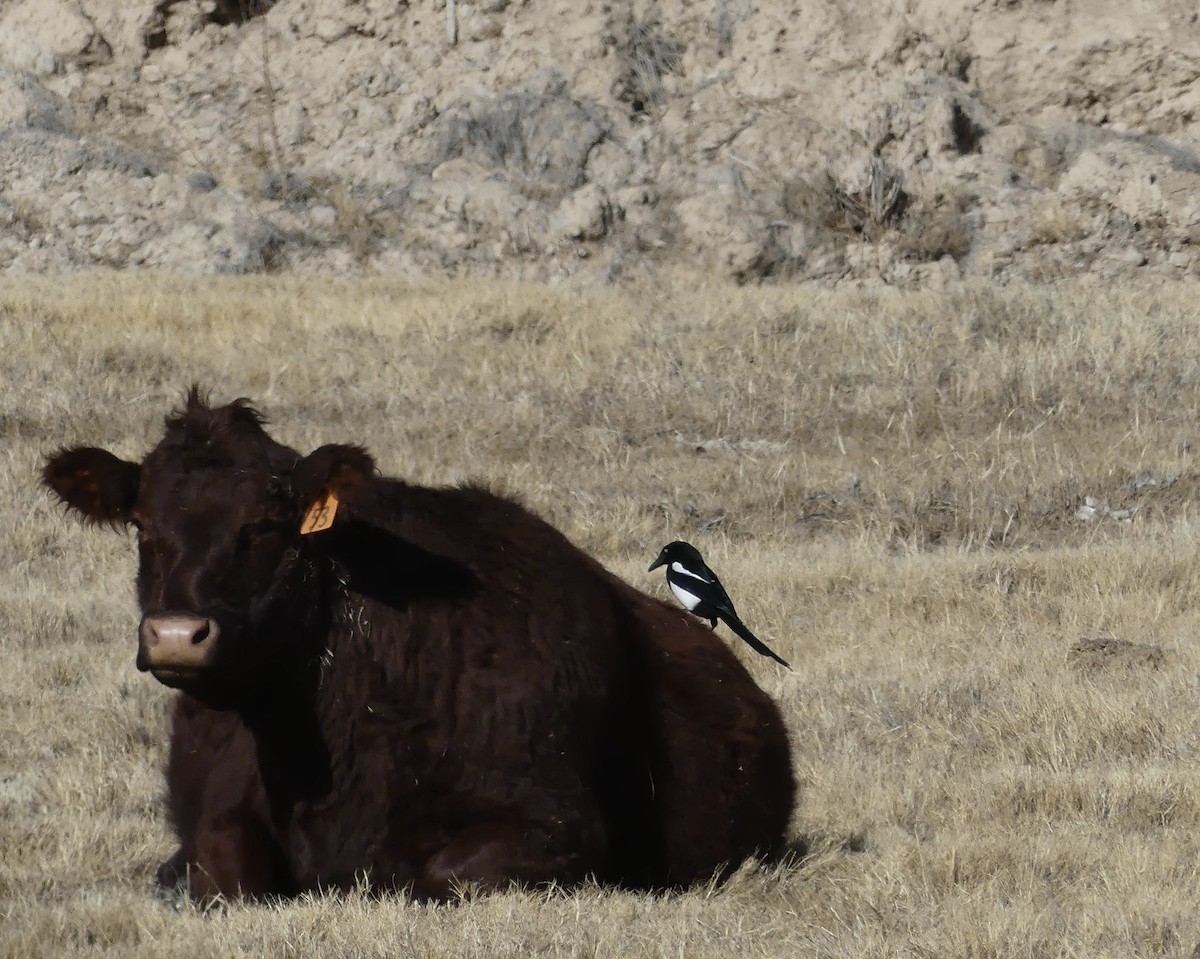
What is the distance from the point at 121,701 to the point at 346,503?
11.8ft

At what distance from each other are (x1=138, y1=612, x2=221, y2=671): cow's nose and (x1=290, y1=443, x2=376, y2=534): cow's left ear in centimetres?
53

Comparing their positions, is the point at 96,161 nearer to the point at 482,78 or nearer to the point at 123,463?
the point at 482,78

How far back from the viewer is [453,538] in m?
5.51

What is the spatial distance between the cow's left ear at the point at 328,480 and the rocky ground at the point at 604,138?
1824cm

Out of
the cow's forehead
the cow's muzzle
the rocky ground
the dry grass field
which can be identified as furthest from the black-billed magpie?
the rocky ground

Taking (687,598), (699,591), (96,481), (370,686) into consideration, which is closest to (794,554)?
(687,598)

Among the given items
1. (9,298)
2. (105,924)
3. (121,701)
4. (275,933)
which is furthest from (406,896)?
(9,298)

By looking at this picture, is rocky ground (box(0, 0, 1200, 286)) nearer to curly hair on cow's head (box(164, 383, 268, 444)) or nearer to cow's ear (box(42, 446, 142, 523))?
curly hair on cow's head (box(164, 383, 268, 444))

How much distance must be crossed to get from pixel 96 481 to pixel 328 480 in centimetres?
72

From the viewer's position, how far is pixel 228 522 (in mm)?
4832

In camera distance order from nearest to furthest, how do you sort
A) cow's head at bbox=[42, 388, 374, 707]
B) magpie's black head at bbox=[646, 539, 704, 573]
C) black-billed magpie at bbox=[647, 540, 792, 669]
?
cow's head at bbox=[42, 388, 374, 707] → black-billed magpie at bbox=[647, 540, 792, 669] → magpie's black head at bbox=[646, 539, 704, 573]

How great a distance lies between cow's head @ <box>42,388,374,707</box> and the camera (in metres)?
4.71

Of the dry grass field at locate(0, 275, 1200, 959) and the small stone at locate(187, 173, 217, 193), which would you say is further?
the small stone at locate(187, 173, 217, 193)

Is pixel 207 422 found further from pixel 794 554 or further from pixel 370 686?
pixel 794 554
